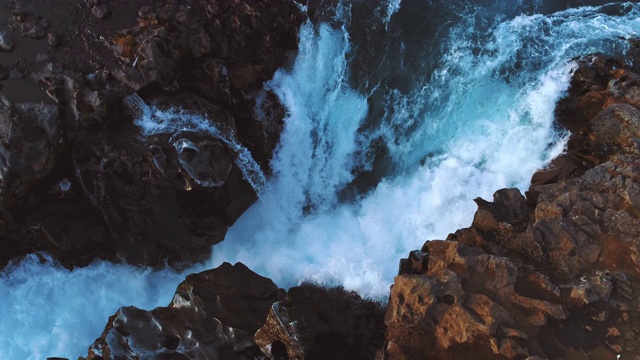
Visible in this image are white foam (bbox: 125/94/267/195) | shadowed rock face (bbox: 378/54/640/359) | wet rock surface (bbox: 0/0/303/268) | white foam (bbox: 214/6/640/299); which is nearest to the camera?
shadowed rock face (bbox: 378/54/640/359)

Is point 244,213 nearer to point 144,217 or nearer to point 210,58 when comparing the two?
point 144,217

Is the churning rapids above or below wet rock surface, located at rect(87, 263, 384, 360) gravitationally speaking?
above

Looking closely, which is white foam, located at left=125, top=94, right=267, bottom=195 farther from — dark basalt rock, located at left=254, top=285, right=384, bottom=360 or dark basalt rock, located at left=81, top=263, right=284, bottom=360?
dark basalt rock, located at left=254, top=285, right=384, bottom=360

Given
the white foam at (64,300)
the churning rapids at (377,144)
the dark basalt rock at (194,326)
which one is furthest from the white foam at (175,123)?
the white foam at (64,300)

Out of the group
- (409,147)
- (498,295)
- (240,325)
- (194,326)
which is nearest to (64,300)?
(194,326)

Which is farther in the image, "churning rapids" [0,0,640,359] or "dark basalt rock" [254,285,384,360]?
"churning rapids" [0,0,640,359]

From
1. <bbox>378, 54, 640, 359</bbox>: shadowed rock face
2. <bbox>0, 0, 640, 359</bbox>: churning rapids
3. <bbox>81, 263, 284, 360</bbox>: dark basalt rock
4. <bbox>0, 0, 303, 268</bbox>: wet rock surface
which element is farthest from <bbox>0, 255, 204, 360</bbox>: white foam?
<bbox>378, 54, 640, 359</bbox>: shadowed rock face
